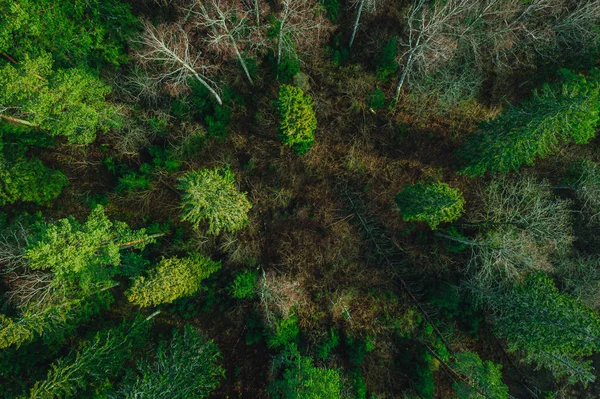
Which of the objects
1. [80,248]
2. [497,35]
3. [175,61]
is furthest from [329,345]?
[497,35]

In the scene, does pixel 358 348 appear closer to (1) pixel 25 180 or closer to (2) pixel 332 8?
(1) pixel 25 180

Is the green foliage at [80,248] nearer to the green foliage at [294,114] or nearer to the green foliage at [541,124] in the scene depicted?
the green foliage at [294,114]

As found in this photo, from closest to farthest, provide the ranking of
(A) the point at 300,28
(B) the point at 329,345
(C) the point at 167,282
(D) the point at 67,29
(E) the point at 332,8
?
1. (D) the point at 67,29
2. (C) the point at 167,282
3. (A) the point at 300,28
4. (B) the point at 329,345
5. (E) the point at 332,8

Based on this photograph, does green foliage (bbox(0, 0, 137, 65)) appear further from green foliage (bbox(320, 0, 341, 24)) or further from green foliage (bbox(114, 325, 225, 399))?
green foliage (bbox(114, 325, 225, 399))

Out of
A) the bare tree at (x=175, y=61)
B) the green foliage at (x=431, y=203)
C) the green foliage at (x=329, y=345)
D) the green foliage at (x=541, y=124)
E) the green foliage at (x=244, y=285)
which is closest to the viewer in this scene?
the green foliage at (x=541, y=124)

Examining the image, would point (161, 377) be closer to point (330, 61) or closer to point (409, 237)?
point (409, 237)

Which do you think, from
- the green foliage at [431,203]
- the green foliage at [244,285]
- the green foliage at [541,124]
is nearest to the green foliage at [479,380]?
the green foliage at [431,203]
